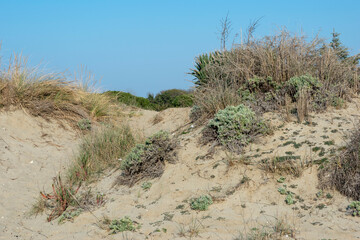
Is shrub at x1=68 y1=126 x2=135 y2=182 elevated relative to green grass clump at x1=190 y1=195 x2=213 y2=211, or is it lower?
elevated

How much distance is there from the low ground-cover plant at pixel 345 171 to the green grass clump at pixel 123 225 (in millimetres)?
2640

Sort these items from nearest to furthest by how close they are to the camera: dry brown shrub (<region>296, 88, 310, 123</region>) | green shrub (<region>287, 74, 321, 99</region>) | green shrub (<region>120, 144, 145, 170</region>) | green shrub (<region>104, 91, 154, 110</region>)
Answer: green shrub (<region>120, 144, 145, 170</region>)
dry brown shrub (<region>296, 88, 310, 123</region>)
green shrub (<region>287, 74, 321, 99</region>)
green shrub (<region>104, 91, 154, 110</region>)

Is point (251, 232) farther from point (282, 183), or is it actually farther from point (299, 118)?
point (299, 118)

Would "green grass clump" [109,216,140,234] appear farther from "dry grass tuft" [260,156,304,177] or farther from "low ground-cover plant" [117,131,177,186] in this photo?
"dry grass tuft" [260,156,304,177]

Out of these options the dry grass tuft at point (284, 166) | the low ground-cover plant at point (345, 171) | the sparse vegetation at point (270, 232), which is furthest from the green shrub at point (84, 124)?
the sparse vegetation at point (270, 232)

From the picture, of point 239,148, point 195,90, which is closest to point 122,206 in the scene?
point 239,148

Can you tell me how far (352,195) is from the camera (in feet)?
17.5

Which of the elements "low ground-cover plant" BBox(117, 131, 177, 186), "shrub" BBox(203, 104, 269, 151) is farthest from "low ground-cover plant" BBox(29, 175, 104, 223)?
"shrub" BBox(203, 104, 269, 151)

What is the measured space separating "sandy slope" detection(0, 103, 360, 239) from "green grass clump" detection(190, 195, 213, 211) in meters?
0.07

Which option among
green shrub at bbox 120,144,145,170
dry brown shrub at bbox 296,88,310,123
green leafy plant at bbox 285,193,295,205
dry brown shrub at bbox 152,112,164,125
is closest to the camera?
green leafy plant at bbox 285,193,295,205

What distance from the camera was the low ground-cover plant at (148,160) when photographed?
7.11 metres

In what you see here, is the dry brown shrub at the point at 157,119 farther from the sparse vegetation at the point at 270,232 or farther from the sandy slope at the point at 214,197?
the sparse vegetation at the point at 270,232

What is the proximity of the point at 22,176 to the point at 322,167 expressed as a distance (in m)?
5.91

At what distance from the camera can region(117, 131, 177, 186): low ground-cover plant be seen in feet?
23.3
